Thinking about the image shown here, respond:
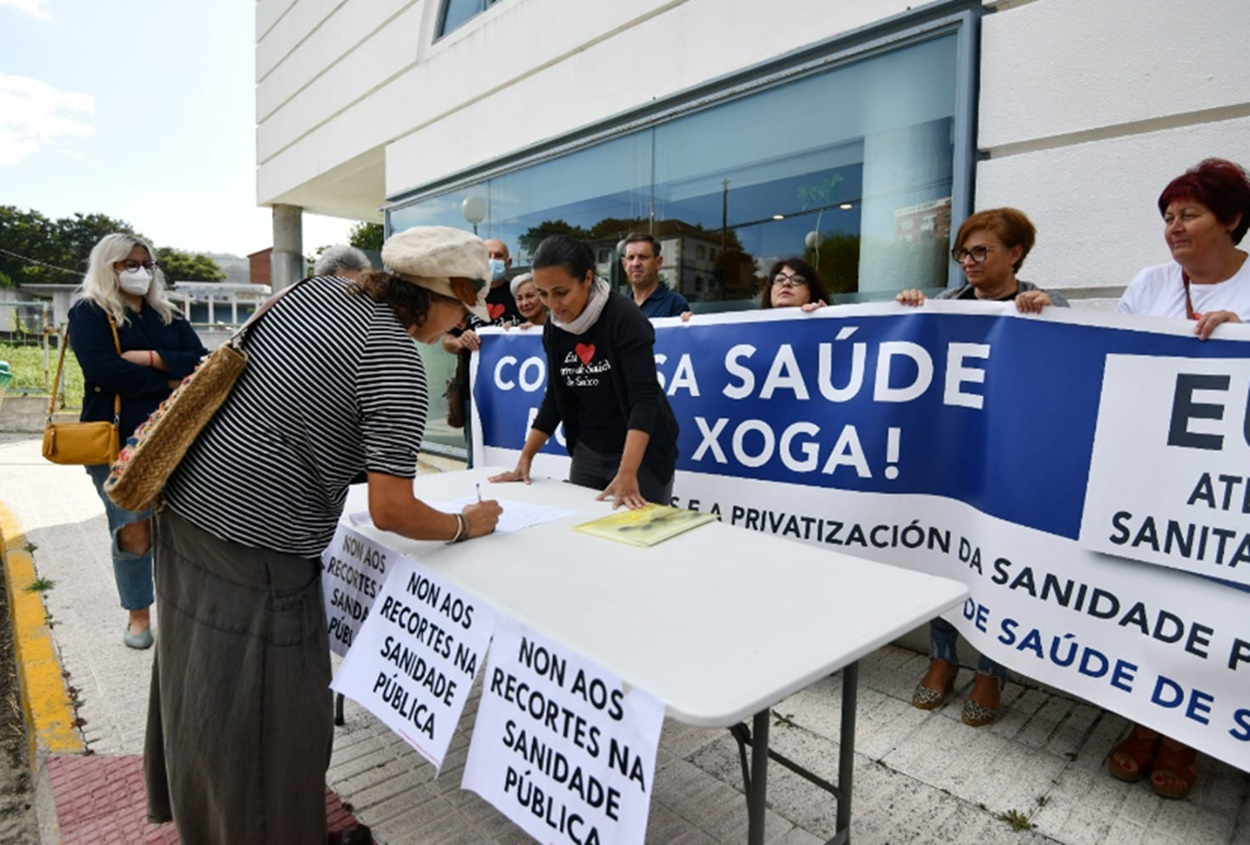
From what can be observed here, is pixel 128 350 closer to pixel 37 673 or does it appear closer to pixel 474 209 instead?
pixel 37 673

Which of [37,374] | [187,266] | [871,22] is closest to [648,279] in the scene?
[871,22]

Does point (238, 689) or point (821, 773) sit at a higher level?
point (238, 689)

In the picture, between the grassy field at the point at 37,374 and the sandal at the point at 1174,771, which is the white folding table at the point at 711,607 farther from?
the grassy field at the point at 37,374

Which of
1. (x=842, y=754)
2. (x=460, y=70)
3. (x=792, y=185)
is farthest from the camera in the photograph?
(x=460, y=70)

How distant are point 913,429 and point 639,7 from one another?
154 inches

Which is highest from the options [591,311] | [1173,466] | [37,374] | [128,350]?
[591,311]

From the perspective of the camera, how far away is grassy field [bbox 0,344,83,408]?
12.2 metres

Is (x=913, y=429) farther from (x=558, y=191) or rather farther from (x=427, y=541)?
(x=558, y=191)

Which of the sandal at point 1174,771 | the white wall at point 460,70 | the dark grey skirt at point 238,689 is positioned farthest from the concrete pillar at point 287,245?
the sandal at point 1174,771

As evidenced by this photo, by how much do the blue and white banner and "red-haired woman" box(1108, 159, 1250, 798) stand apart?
29 centimetres

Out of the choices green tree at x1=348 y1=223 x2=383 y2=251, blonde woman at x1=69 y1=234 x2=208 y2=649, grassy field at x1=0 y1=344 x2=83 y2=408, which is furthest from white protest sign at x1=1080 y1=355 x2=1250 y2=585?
green tree at x1=348 y1=223 x2=383 y2=251

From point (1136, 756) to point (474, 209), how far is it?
6.59 metres

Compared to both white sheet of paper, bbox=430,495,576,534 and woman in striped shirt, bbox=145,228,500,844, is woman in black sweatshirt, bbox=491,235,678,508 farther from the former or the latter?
woman in striped shirt, bbox=145,228,500,844

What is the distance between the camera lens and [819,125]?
14.0 feet
